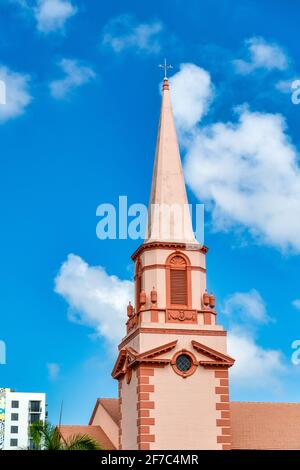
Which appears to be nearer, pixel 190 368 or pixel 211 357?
pixel 190 368

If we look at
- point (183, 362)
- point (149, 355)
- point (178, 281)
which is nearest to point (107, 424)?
point (183, 362)

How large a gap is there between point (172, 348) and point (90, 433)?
36.1 ft

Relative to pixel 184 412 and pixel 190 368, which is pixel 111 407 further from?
pixel 190 368

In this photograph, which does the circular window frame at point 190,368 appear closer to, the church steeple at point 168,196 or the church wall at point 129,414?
the church wall at point 129,414

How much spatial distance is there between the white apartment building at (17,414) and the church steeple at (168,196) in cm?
10608

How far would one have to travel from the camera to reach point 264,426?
202ft

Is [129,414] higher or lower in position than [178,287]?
lower

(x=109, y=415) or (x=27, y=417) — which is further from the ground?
(x=27, y=417)

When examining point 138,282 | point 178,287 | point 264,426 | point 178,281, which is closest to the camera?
point 178,287
